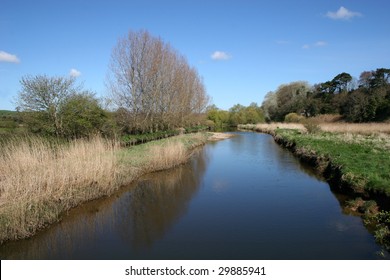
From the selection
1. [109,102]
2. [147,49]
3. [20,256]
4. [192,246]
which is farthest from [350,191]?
[147,49]

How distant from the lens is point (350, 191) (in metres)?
9.98

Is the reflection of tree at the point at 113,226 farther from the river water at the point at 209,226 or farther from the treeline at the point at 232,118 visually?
the treeline at the point at 232,118

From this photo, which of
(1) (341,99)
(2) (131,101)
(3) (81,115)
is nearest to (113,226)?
(3) (81,115)

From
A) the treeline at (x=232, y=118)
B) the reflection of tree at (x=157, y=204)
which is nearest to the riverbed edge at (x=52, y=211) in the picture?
the reflection of tree at (x=157, y=204)

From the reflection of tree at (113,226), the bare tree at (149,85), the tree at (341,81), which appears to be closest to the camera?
the reflection of tree at (113,226)

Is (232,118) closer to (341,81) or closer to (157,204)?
(341,81)

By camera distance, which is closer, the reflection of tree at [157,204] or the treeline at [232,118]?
the reflection of tree at [157,204]

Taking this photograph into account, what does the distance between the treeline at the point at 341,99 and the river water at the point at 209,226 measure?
101 feet

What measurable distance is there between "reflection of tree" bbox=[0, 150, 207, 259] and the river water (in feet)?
0.07

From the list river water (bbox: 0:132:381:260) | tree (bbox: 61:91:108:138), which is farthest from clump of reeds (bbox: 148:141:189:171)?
tree (bbox: 61:91:108:138)

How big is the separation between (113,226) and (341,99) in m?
Result: 48.3

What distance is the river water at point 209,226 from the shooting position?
6426 millimetres

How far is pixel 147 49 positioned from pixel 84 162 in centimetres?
1876
